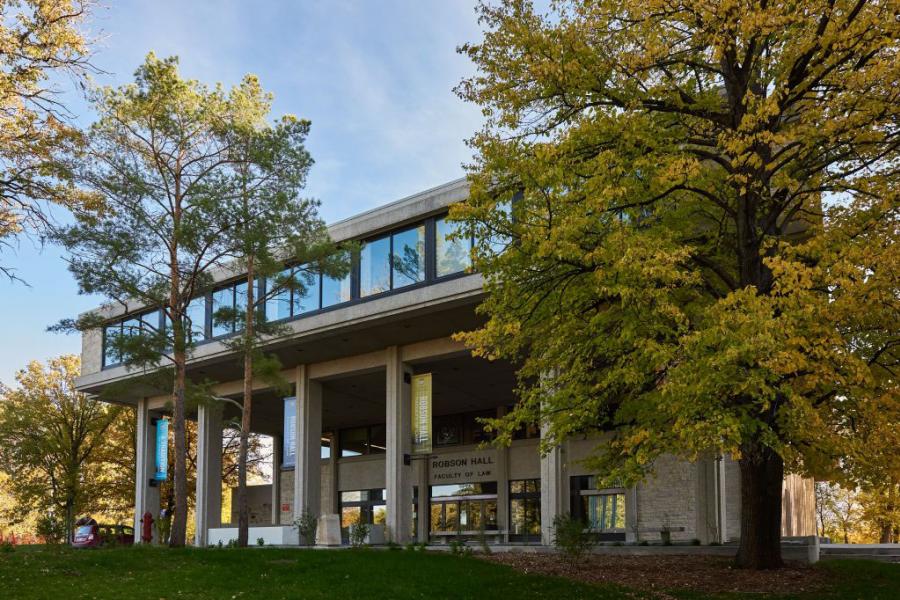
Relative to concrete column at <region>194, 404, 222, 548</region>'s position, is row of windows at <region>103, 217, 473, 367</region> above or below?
above

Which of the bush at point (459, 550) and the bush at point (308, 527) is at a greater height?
the bush at point (459, 550)

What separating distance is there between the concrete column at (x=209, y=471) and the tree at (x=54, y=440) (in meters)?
8.65

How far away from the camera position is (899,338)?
1553 centimetres

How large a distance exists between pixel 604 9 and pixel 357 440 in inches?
1564

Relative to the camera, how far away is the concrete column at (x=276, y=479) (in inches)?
2180

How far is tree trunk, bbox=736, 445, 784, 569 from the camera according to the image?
57.4ft

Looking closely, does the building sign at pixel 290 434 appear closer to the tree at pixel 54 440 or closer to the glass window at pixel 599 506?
the glass window at pixel 599 506

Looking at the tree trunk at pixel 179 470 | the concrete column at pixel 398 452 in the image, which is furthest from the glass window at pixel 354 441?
the tree trunk at pixel 179 470

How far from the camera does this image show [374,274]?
31.5 metres

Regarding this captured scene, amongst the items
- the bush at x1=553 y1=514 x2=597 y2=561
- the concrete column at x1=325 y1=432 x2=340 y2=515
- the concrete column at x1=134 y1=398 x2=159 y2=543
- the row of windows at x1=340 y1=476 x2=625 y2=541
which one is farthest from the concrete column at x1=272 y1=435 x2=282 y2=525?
the bush at x1=553 y1=514 x2=597 y2=561

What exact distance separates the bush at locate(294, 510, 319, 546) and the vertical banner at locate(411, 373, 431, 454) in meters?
4.61

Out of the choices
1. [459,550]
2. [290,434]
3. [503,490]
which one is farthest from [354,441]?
[459,550]

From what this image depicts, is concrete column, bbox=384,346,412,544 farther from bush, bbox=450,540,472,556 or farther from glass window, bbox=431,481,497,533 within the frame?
bush, bbox=450,540,472,556

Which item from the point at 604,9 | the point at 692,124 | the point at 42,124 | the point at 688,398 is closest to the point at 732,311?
the point at 688,398
